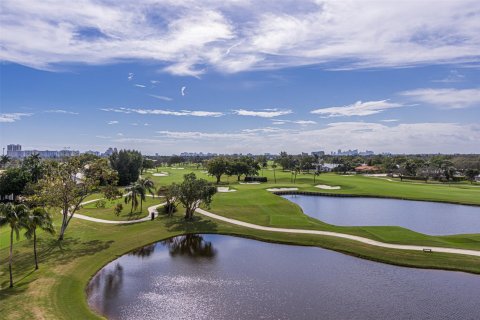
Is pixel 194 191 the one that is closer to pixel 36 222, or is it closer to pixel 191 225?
pixel 191 225

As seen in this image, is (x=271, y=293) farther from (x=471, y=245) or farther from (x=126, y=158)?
(x=126, y=158)

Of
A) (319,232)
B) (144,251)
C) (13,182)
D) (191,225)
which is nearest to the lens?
(144,251)

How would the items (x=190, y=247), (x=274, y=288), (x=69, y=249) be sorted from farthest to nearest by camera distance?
(x=190, y=247), (x=69, y=249), (x=274, y=288)

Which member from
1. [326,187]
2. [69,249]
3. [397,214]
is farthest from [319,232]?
[326,187]

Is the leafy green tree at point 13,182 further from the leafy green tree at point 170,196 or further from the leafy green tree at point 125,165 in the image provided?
the leafy green tree at point 170,196

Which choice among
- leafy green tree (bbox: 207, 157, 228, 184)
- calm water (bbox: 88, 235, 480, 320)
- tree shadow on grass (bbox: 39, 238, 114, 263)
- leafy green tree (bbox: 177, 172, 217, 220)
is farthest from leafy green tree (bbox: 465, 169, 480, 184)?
tree shadow on grass (bbox: 39, 238, 114, 263)

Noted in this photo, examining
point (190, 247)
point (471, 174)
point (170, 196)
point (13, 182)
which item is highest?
point (471, 174)
